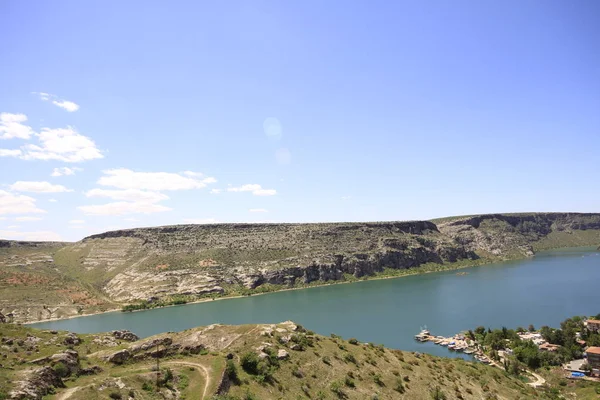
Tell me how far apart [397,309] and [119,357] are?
99.1 metres

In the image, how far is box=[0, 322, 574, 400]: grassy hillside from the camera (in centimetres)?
2345

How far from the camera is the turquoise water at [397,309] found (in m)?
93.2

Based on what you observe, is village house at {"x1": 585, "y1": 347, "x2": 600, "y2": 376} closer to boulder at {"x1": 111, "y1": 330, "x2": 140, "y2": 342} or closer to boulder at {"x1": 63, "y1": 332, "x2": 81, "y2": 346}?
boulder at {"x1": 111, "y1": 330, "x2": 140, "y2": 342}

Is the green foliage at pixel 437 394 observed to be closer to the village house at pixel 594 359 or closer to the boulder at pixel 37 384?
the boulder at pixel 37 384

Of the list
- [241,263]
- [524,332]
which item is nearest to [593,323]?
[524,332]

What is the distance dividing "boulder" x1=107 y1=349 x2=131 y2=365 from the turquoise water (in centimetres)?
6069

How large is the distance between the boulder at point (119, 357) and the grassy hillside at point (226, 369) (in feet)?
0.26

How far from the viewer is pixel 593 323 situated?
79.9 meters

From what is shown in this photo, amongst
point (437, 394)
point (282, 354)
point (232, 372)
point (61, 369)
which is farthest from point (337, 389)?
point (61, 369)

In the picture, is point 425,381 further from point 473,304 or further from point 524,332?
point 473,304

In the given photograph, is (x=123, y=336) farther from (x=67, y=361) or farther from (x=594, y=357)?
(x=594, y=357)

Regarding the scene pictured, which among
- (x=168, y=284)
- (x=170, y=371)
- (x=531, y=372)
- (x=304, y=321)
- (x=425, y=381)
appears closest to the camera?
(x=170, y=371)

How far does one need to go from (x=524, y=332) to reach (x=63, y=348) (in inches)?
3631

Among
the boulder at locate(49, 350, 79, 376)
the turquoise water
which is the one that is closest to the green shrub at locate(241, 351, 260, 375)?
the boulder at locate(49, 350, 79, 376)
